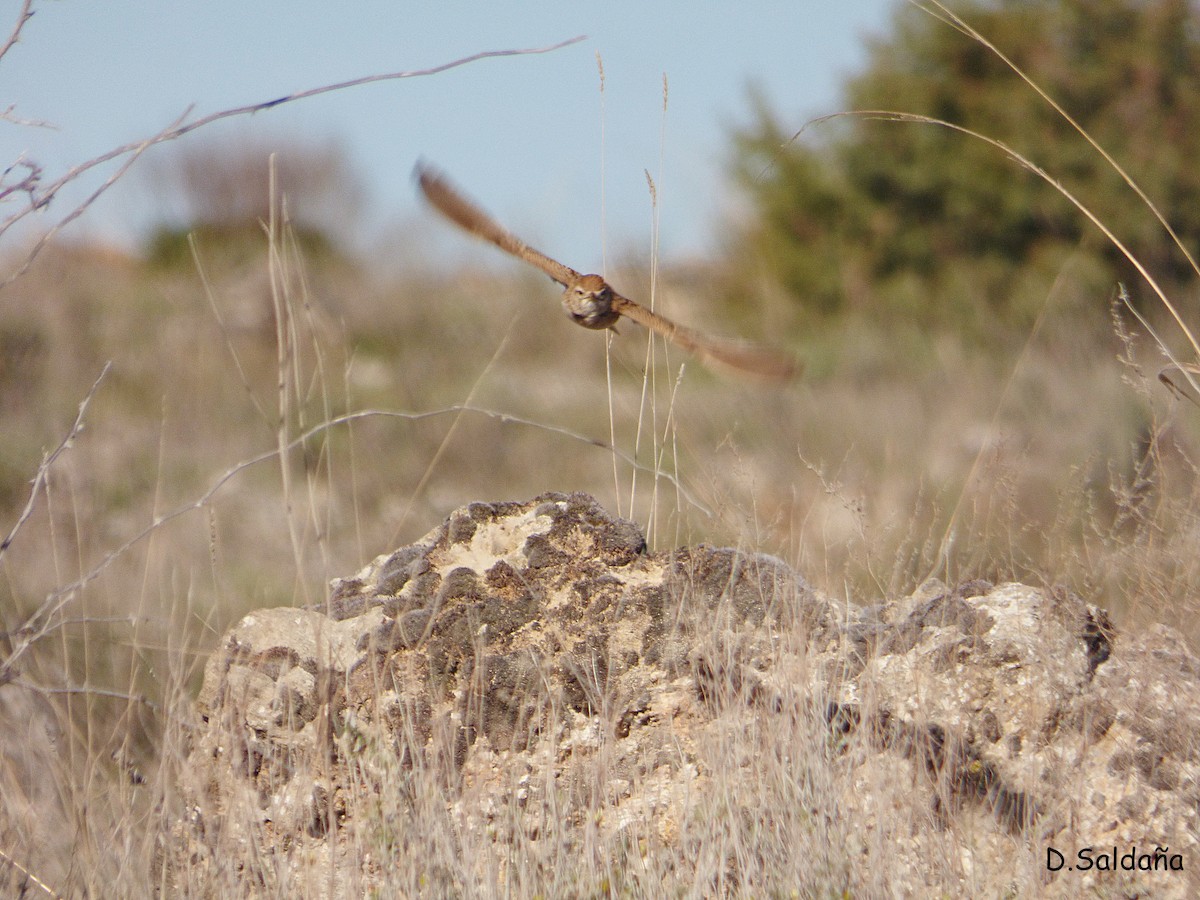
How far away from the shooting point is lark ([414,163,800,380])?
228 centimetres

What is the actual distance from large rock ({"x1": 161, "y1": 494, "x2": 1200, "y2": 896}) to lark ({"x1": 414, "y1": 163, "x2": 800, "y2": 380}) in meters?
0.38

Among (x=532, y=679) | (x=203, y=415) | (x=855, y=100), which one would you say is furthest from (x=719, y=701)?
(x=855, y=100)

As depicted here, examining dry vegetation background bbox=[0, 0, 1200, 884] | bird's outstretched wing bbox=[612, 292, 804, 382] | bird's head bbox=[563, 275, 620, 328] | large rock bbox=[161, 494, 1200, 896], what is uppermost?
bird's head bbox=[563, 275, 620, 328]

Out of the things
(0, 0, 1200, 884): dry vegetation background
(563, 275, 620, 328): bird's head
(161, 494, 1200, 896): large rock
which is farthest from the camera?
(0, 0, 1200, 884): dry vegetation background

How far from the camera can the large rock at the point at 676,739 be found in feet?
6.38

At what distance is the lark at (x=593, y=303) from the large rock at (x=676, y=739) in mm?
380

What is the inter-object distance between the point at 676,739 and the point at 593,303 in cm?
92

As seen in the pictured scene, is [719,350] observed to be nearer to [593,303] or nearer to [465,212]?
[593,303]

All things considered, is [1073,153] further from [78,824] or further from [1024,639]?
[78,824]

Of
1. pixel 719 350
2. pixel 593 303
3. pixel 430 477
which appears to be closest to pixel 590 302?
pixel 593 303

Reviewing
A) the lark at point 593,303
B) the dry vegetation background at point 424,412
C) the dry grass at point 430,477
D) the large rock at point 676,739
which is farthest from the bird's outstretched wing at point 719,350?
the dry vegetation background at point 424,412

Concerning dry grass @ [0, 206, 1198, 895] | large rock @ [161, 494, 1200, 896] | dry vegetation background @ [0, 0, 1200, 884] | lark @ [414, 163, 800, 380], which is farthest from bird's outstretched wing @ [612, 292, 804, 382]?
dry vegetation background @ [0, 0, 1200, 884]

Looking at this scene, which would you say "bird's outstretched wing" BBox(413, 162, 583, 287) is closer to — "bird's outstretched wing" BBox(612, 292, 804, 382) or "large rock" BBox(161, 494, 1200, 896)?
"bird's outstretched wing" BBox(612, 292, 804, 382)

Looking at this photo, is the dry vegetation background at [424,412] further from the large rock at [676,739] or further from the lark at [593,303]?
the large rock at [676,739]
